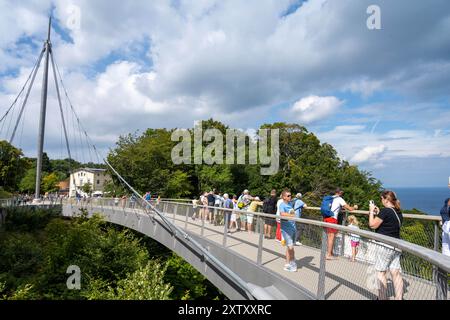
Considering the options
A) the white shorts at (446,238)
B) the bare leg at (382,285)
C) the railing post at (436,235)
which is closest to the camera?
the bare leg at (382,285)

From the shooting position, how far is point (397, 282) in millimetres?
3117

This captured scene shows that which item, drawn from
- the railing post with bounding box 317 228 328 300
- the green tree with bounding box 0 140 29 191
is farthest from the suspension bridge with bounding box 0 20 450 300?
the green tree with bounding box 0 140 29 191

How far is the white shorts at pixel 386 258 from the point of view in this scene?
10.3ft

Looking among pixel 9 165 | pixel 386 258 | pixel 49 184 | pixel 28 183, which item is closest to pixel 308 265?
pixel 386 258

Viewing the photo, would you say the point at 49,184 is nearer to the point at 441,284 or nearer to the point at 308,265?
the point at 308,265

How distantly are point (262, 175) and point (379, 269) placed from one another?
40.3 meters

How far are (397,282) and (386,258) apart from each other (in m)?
0.24

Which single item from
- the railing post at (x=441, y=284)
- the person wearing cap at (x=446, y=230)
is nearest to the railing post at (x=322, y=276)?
the railing post at (x=441, y=284)

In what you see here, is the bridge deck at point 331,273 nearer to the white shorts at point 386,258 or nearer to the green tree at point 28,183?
the white shorts at point 386,258

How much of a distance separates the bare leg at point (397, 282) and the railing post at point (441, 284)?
64 cm

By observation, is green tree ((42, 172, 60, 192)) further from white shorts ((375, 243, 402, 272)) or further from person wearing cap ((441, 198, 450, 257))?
white shorts ((375, 243, 402, 272))
